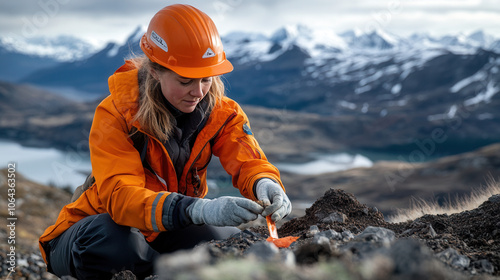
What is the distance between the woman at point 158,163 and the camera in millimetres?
3568

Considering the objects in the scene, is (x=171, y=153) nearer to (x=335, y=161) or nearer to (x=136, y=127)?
(x=136, y=127)

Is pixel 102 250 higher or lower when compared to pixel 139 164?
lower

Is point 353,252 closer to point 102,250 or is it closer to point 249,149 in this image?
point 249,149

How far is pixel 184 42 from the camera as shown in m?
3.82

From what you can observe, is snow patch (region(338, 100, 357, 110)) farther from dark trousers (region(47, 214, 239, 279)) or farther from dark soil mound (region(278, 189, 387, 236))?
dark trousers (region(47, 214, 239, 279))

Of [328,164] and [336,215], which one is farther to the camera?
[328,164]

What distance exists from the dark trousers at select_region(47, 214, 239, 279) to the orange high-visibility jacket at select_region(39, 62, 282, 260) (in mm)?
152

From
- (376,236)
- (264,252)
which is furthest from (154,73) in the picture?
(376,236)

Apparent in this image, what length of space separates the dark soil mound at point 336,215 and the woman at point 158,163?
0.65 meters

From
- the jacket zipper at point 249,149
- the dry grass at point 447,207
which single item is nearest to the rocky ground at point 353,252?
the jacket zipper at point 249,149

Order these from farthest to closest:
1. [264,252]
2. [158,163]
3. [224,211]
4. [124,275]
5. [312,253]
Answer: [158,163] → [124,275] → [224,211] → [312,253] → [264,252]

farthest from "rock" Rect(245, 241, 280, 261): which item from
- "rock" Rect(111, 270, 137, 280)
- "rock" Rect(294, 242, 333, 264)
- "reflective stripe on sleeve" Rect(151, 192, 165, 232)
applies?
"rock" Rect(111, 270, 137, 280)

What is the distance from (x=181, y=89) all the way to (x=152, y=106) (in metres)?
0.29

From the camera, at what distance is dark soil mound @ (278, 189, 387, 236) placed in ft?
14.5
